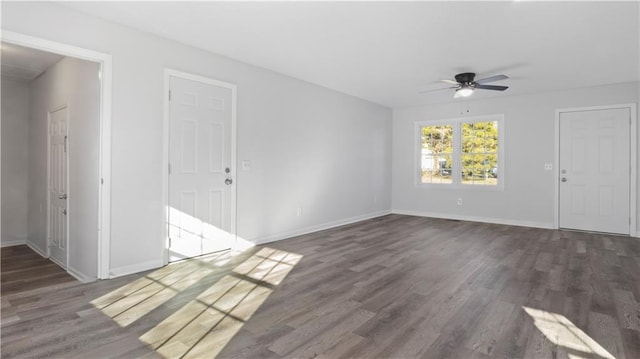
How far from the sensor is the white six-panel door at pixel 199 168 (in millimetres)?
3984

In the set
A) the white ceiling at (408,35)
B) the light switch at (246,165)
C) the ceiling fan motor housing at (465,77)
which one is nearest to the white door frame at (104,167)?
the white ceiling at (408,35)

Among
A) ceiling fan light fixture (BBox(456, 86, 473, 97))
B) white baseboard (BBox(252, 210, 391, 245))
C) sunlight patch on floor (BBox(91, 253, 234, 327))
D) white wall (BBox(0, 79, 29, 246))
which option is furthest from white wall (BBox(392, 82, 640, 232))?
white wall (BBox(0, 79, 29, 246))

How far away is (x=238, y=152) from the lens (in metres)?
4.69

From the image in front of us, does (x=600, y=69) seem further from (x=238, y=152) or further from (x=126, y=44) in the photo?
(x=126, y=44)

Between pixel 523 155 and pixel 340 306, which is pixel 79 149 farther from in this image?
pixel 523 155

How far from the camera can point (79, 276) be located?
11.9 feet

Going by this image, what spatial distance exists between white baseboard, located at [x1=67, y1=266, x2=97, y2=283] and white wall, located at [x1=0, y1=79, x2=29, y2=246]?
2.44 meters

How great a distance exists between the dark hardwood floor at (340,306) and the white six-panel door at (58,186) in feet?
0.94

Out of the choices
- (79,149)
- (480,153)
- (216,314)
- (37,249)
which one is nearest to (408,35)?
(216,314)

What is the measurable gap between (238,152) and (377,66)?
2.41 meters

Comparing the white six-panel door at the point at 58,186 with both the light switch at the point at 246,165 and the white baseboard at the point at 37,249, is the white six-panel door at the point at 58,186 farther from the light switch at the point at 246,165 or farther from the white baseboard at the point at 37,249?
the light switch at the point at 246,165

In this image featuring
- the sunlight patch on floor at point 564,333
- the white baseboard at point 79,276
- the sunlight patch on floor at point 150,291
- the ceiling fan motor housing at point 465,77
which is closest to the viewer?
the sunlight patch on floor at point 564,333

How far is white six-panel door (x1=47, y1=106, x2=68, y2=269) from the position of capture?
4.15 metres

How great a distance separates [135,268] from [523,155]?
7036 mm
